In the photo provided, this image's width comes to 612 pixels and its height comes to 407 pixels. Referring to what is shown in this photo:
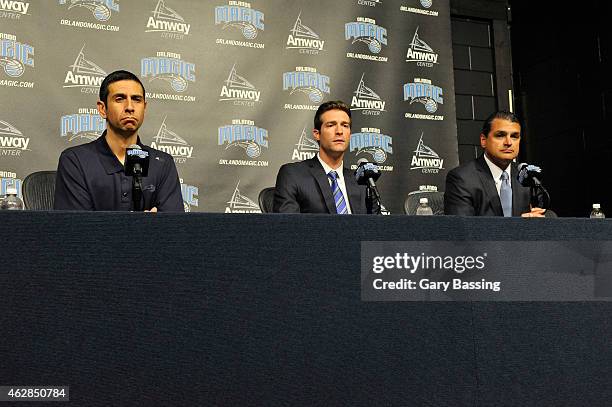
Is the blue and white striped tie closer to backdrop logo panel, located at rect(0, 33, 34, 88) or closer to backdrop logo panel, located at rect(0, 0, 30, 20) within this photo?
backdrop logo panel, located at rect(0, 33, 34, 88)

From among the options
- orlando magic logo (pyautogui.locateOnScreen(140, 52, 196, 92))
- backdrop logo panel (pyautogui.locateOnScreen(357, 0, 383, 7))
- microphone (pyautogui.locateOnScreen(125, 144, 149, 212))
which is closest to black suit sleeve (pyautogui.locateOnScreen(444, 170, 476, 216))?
microphone (pyautogui.locateOnScreen(125, 144, 149, 212))

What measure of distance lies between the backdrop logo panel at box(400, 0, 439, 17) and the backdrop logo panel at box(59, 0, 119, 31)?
1.85m

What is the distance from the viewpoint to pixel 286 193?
294 cm

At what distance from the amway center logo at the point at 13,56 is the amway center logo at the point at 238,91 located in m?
1.03

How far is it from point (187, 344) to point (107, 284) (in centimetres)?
20

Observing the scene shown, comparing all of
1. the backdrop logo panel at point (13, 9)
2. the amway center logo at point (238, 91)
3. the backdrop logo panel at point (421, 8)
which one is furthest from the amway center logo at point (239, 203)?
the backdrop logo panel at point (421, 8)

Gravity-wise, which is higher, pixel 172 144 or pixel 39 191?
pixel 172 144

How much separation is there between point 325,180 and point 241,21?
150 cm

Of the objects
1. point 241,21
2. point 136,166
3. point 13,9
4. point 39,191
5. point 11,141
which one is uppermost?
point 241,21

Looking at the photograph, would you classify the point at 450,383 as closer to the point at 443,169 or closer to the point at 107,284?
the point at 107,284

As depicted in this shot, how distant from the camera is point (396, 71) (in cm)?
442

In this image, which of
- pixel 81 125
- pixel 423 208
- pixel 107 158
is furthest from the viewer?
pixel 81 125

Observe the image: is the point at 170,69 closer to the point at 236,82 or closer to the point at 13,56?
the point at 236,82

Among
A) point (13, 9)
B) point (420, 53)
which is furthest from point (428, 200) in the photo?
point (13, 9)
